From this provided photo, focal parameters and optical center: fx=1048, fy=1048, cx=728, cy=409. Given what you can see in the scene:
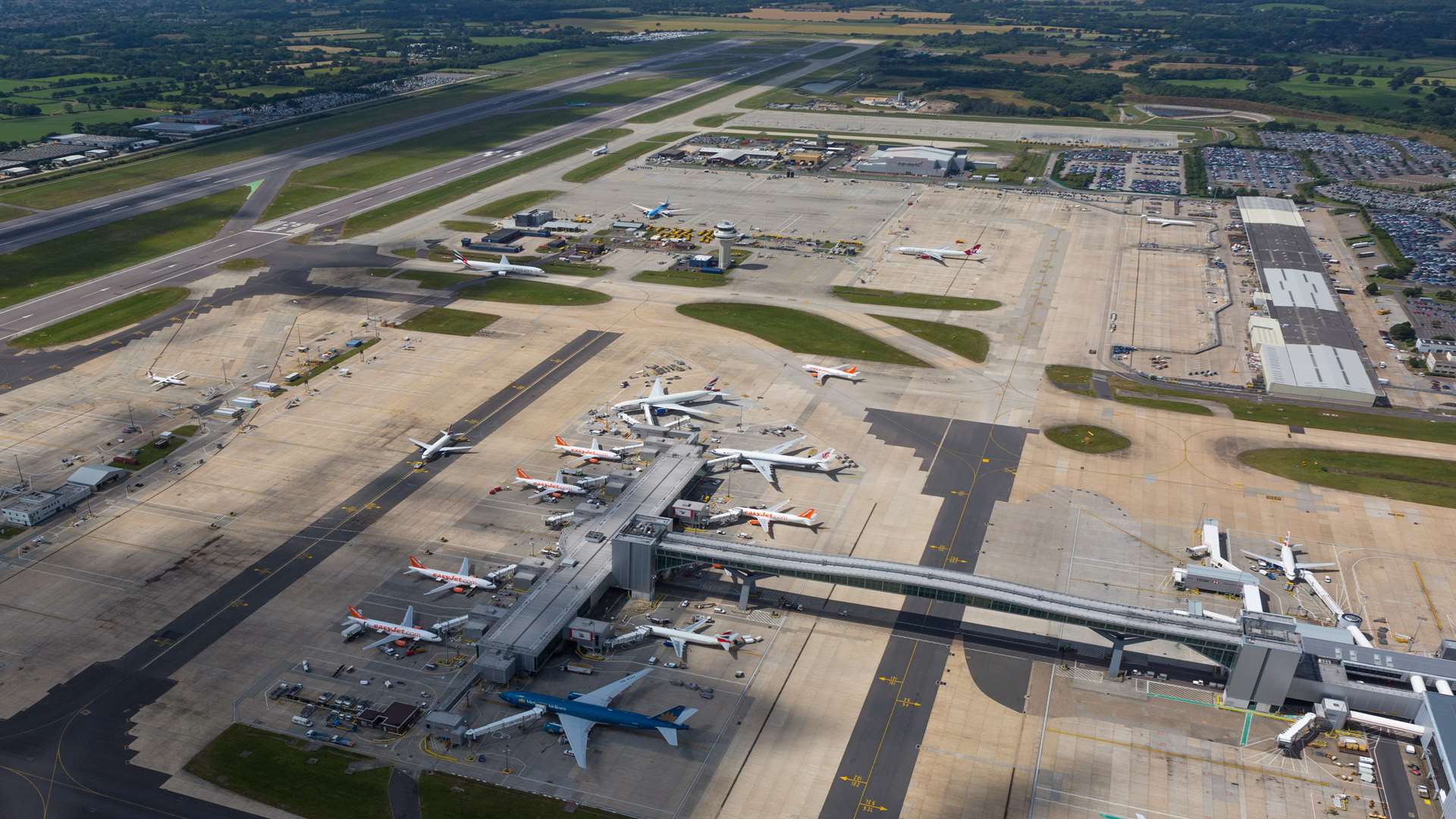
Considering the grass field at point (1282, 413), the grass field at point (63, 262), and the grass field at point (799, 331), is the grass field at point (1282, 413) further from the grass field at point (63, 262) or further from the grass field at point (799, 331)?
the grass field at point (63, 262)

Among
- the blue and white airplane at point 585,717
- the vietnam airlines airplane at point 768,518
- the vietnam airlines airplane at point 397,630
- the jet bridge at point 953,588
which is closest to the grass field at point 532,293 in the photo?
the vietnam airlines airplane at point 768,518

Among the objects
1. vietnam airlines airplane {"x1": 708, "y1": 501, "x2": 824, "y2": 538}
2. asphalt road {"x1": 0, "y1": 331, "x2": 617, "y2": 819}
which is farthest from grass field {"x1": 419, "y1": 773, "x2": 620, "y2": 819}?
vietnam airlines airplane {"x1": 708, "y1": 501, "x2": 824, "y2": 538}

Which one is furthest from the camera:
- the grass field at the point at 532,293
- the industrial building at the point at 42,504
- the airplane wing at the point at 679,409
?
the grass field at the point at 532,293

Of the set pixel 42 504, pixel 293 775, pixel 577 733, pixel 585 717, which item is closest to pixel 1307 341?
pixel 585 717

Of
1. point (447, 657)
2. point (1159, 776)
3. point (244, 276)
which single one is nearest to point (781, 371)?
point (447, 657)

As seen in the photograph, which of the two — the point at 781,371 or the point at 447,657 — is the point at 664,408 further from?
the point at 447,657
